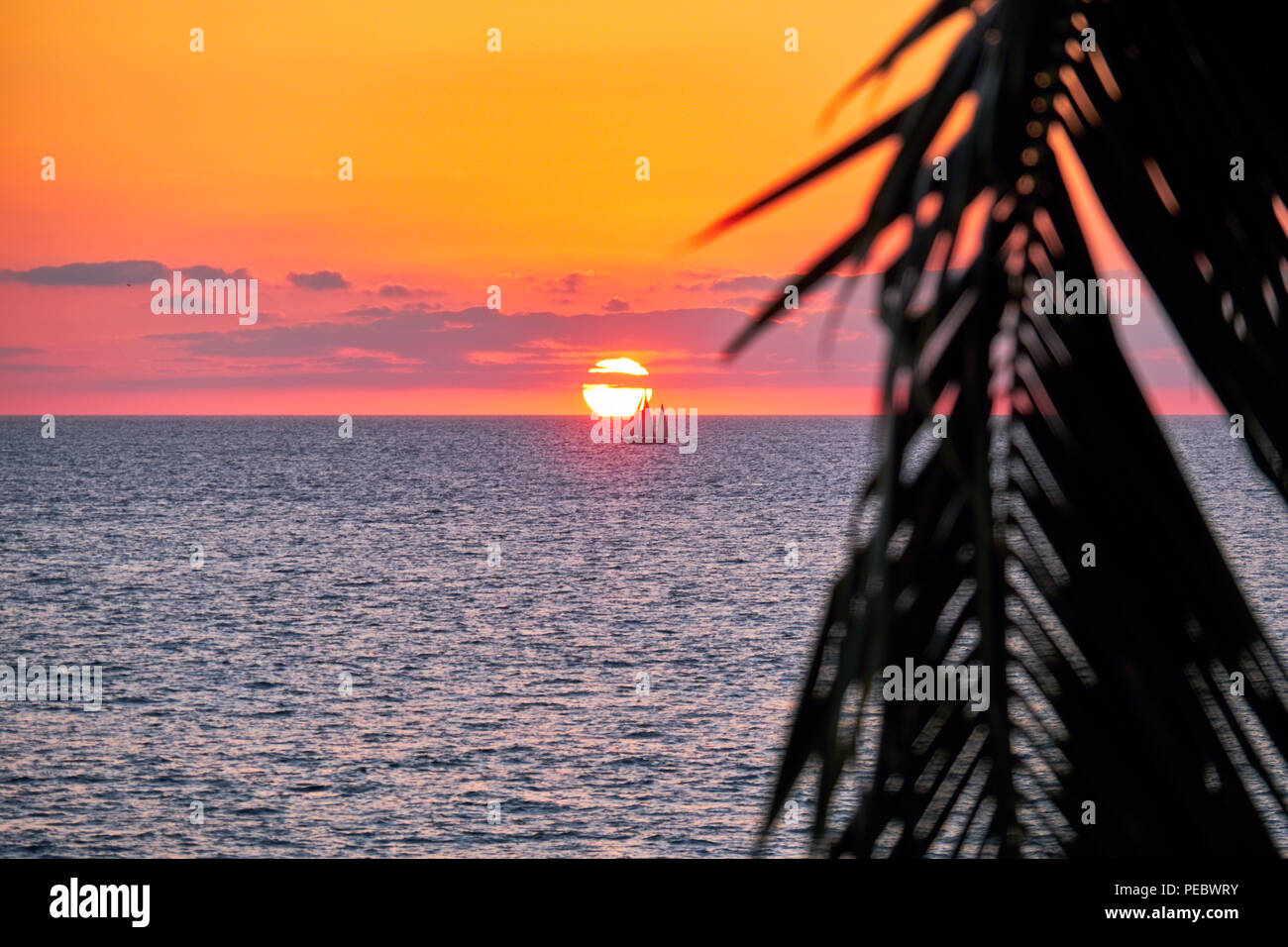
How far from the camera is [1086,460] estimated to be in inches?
60.0

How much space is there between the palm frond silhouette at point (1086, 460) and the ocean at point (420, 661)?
1737 centimetres

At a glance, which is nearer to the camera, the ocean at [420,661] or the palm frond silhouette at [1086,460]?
the palm frond silhouette at [1086,460]

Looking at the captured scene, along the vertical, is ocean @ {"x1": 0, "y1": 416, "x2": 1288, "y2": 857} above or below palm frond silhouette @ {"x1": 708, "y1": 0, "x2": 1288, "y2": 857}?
below

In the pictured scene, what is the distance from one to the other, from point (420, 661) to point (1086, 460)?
61.1m

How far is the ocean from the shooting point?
131ft

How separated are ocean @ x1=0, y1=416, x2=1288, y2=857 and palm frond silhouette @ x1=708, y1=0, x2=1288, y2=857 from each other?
684 inches

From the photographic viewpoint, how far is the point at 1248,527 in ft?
298

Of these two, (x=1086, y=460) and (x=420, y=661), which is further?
(x=420, y=661)

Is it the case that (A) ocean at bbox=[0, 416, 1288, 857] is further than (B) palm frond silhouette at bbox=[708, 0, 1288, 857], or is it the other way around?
(A) ocean at bbox=[0, 416, 1288, 857]

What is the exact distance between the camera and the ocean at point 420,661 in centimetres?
3997

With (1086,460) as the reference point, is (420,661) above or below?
below

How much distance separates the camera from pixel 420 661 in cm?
6056

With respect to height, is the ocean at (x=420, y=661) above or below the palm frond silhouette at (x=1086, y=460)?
A: below

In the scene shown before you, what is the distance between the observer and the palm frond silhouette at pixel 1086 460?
3.83 feet
